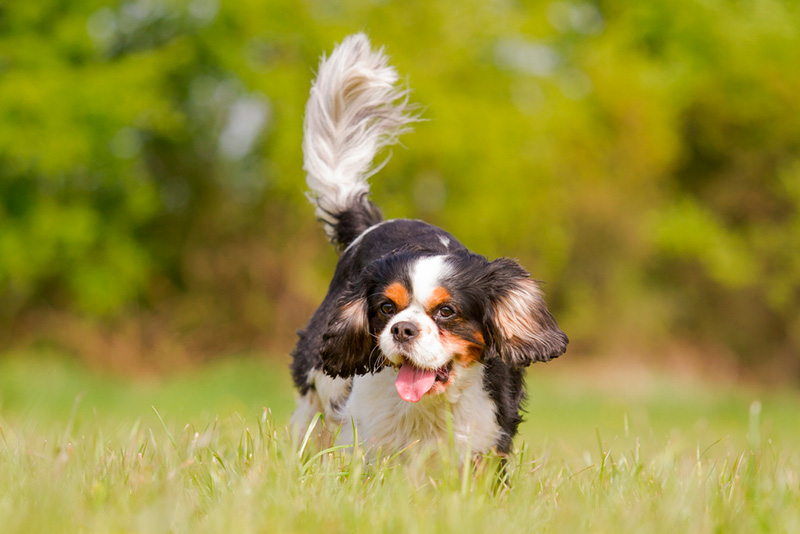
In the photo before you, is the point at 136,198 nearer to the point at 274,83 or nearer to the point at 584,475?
the point at 274,83

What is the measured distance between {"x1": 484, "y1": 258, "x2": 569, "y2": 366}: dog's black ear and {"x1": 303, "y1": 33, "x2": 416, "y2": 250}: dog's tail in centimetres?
155

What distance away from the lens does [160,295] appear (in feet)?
51.4

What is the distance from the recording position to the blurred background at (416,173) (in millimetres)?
12773

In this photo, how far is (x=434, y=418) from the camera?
3.61 m

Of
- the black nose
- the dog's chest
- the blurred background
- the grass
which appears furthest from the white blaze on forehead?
the blurred background

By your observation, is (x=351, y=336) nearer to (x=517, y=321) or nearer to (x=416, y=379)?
(x=416, y=379)

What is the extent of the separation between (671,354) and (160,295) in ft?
35.2

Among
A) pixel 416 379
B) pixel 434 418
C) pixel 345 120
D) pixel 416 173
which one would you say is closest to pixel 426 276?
pixel 416 379

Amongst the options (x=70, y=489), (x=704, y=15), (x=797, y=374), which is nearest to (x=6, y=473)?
(x=70, y=489)

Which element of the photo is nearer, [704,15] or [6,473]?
[6,473]

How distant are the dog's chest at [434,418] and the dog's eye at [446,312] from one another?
0.87 feet

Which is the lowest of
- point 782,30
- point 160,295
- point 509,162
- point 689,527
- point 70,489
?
point 689,527

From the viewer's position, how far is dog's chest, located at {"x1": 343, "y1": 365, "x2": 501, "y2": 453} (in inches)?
140

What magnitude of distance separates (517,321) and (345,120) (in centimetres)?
204
